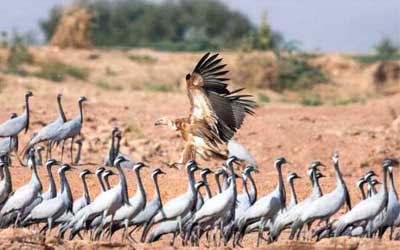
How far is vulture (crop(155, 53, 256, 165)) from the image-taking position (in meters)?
19.1

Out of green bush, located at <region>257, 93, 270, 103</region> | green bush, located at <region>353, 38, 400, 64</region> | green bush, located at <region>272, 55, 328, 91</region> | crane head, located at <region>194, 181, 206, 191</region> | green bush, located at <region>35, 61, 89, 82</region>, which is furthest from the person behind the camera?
green bush, located at <region>353, 38, 400, 64</region>

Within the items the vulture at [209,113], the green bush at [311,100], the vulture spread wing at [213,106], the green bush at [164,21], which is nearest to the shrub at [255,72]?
the green bush at [311,100]

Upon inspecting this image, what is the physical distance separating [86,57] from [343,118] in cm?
1134

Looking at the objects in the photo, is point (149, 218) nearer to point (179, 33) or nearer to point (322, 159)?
point (322, 159)

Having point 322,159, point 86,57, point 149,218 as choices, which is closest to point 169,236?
point 149,218

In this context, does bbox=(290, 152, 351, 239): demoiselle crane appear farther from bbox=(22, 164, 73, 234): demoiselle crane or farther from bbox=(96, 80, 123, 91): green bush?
bbox=(96, 80, 123, 91): green bush

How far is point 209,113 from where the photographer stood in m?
19.9

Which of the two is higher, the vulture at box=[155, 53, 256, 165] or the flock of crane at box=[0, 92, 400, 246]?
the vulture at box=[155, 53, 256, 165]

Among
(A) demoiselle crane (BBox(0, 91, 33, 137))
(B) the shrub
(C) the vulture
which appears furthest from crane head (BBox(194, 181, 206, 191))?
(B) the shrub

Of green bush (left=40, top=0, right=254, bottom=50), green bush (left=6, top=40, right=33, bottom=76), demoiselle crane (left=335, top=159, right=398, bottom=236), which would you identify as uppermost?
demoiselle crane (left=335, top=159, right=398, bottom=236)

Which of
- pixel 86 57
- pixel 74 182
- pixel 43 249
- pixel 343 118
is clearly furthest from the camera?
pixel 86 57

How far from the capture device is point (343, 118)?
94.2 ft

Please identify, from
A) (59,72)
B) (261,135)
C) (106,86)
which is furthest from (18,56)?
(261,135)

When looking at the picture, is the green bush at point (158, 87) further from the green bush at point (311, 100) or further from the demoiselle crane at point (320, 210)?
the demoiselle crane at point (320, 210)
